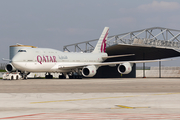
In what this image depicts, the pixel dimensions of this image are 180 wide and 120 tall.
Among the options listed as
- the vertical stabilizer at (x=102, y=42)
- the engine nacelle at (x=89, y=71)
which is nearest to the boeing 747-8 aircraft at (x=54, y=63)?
the engine nacelle at (x=89, y=71)

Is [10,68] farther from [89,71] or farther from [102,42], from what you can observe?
[102,42]

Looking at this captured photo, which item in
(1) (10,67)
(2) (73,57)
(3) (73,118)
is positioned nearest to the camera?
(3) (73,118)

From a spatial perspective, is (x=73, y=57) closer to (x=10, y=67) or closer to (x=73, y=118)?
(x=10, y=67)

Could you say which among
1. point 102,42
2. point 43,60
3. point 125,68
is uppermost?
point 102,42

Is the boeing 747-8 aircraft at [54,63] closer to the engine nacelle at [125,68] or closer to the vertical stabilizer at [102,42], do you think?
the engine nacelle at [125,68]

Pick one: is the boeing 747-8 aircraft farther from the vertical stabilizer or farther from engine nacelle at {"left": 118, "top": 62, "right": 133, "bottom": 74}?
the vertical stabilizer

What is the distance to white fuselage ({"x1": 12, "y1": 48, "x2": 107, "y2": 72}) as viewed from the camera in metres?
39.7

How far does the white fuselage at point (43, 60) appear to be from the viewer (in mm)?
39688

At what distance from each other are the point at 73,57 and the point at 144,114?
39.8 metres

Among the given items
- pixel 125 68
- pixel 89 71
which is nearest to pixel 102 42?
pixel 125 68

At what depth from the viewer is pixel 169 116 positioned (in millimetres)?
8516

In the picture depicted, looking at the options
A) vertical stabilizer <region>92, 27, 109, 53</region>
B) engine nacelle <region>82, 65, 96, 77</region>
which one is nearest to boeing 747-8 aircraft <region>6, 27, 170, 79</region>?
engine nacelle <region>82, 65, 96, 77</region>

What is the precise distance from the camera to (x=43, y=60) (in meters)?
42.0

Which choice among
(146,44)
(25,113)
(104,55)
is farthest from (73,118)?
(146,44)
